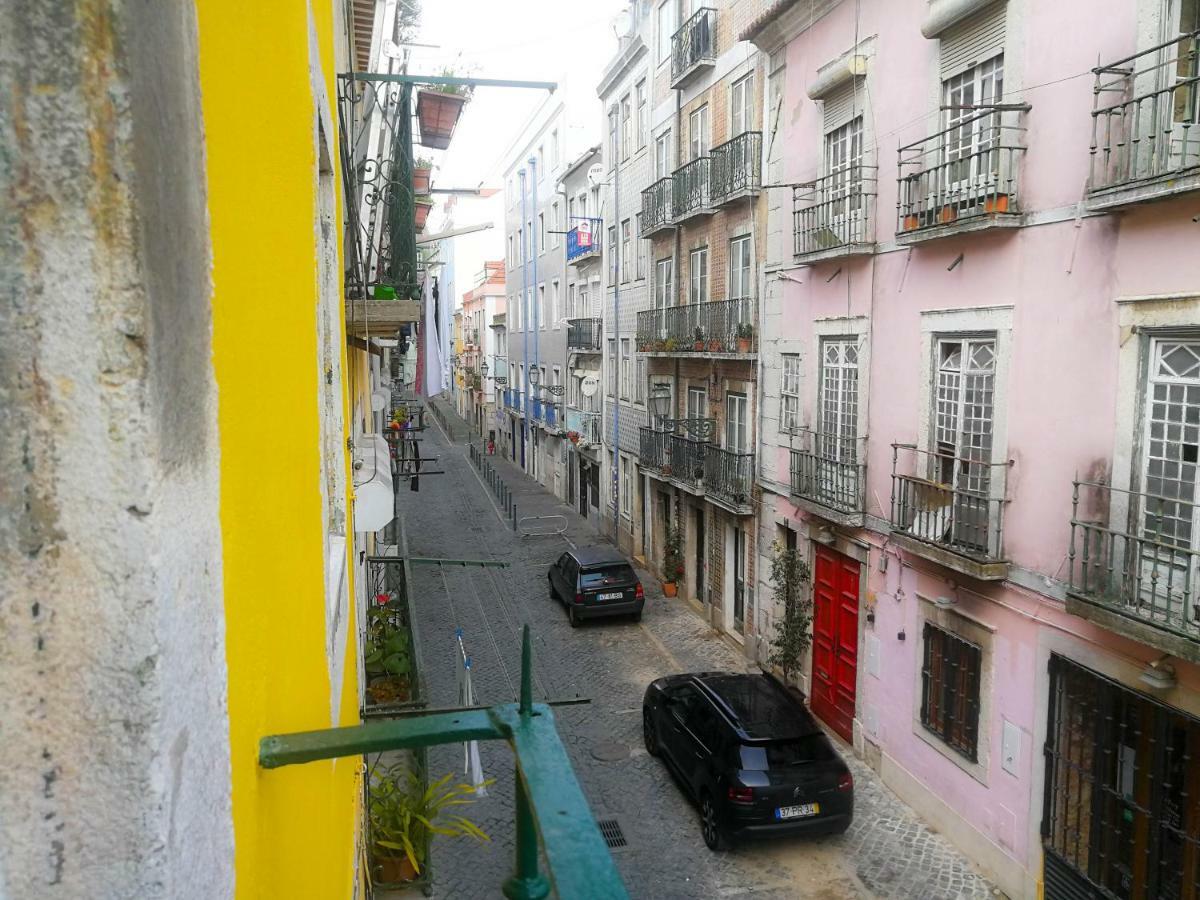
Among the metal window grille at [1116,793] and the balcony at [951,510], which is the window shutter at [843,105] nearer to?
the balcony at [951,510]

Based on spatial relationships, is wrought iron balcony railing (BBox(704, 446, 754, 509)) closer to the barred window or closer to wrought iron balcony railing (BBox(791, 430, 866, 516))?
wrought iron balcony railing (BBox(791, 430, 866, 516))

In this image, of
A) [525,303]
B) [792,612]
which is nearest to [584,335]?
[525,303]

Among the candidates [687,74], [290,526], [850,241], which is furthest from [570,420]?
[290,526]

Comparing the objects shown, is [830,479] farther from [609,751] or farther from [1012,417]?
[609,751]

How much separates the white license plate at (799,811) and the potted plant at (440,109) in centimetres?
913

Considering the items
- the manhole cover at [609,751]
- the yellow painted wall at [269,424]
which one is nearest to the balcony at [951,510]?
the manhole cover at [609,751]

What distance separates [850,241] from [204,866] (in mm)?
11595

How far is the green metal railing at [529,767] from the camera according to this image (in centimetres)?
141

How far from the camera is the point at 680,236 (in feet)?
63.1

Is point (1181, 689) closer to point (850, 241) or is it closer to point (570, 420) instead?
point (850, 241)

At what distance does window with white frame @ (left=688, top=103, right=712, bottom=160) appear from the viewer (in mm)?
18000

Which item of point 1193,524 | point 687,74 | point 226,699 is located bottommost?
point 1193,524

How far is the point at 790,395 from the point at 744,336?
1.81 metres

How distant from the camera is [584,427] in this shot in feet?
92.3
